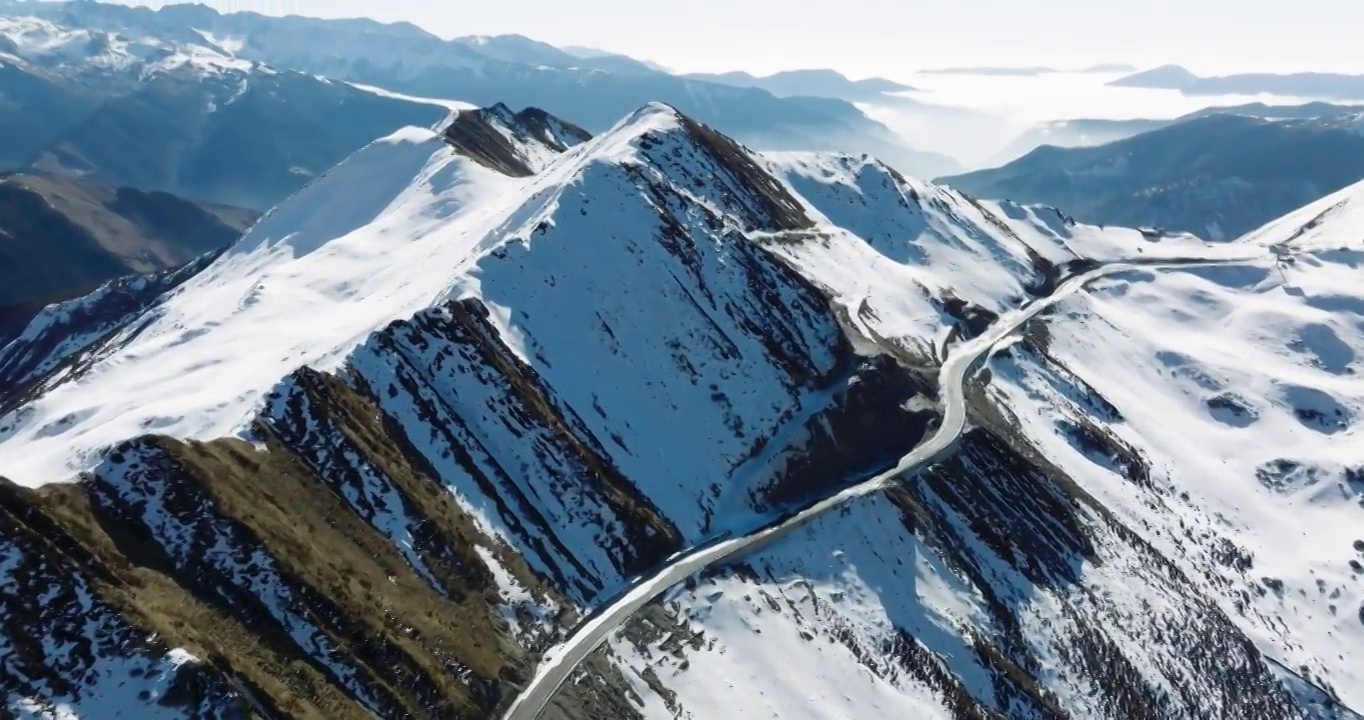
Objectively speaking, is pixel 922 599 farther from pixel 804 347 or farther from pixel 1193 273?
pixel 1193 273

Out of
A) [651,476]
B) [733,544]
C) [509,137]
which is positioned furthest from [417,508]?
[509,137]

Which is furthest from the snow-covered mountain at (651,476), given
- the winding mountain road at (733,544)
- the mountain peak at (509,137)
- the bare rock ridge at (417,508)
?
the mountain peak at (509,137)

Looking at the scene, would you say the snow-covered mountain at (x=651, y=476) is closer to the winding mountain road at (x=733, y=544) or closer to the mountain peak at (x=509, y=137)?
the winding mountain road at (x=733, y=544)

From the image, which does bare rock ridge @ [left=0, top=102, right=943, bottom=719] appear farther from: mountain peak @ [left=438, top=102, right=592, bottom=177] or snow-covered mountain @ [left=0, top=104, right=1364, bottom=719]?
mountain peak @ [left=438, top=102, right=592, bottom=177]

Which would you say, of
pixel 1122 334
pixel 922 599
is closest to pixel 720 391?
pixel 922 599

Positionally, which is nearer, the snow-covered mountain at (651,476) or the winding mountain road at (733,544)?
the snow-covered mountain at (651,476)

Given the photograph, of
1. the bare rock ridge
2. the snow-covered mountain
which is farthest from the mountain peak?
the bare rock ridge
